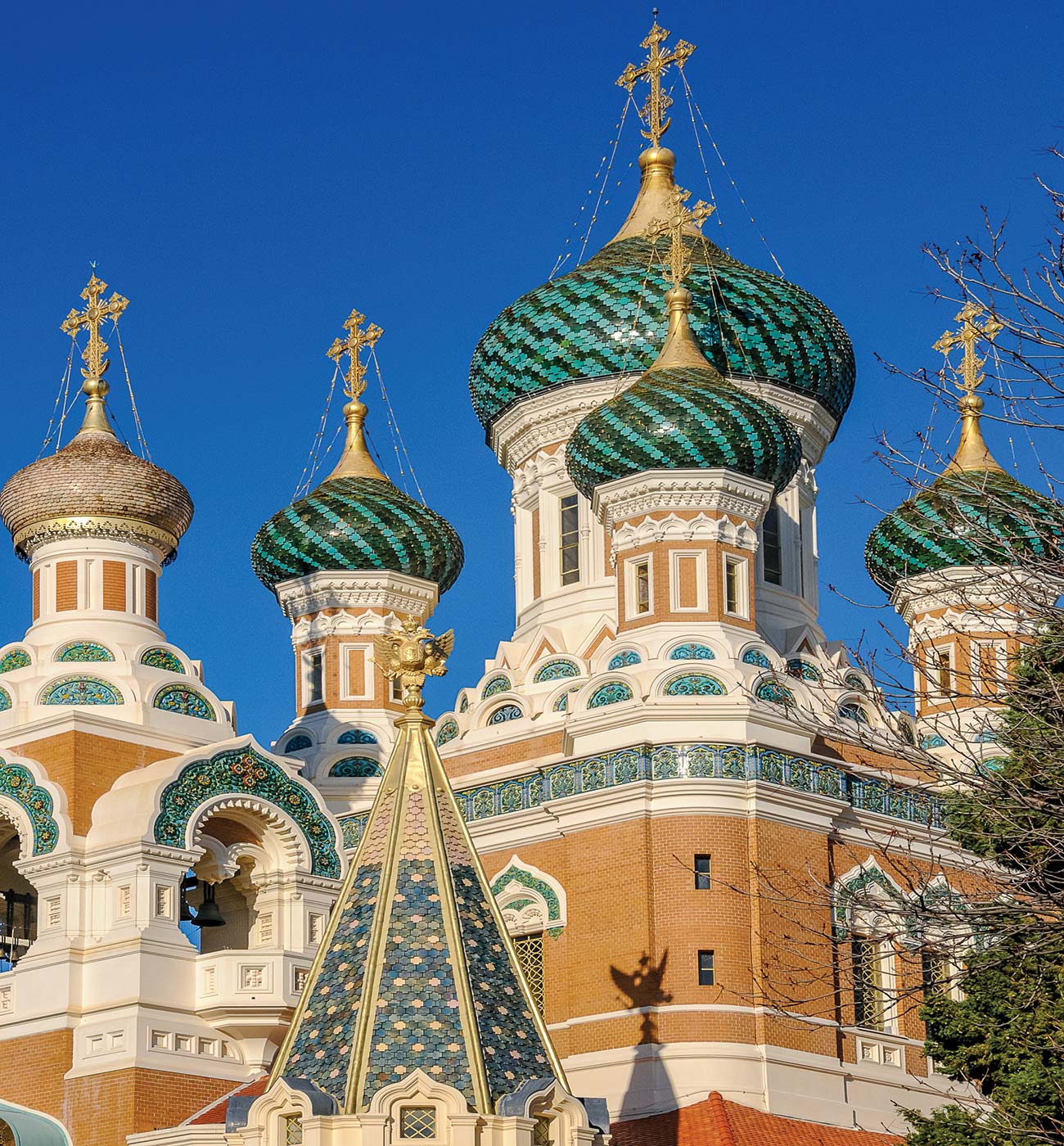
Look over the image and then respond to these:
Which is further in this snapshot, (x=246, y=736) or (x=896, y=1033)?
(x=896, y=1033)

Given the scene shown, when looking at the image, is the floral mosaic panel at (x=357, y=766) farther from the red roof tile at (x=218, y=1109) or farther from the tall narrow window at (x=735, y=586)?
the red roof tile at (x=218, y=1109)

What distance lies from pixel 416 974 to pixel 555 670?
315 inches

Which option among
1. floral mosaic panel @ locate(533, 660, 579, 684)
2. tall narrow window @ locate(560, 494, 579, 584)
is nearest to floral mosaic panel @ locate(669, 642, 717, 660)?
→ floral mosaic panel @ locate(533, 660, 579, 684)

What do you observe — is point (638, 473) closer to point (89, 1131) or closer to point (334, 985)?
point (89, 1131)

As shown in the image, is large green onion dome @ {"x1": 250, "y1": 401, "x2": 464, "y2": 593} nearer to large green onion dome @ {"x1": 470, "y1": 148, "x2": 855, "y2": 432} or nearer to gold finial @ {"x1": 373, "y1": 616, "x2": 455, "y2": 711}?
large green onion dome @ {"x1": 470, "y1": 148, "x2": 855, "y2": 432}

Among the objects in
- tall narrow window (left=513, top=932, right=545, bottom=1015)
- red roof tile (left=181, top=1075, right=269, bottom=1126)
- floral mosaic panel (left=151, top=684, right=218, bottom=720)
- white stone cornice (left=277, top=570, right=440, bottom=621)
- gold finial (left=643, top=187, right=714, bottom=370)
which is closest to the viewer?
red roof tile (left=181, top=1075, right=269, bottom=1126)

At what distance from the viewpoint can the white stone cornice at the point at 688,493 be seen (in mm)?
17859

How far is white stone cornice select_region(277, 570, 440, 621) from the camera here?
2069 centimetres

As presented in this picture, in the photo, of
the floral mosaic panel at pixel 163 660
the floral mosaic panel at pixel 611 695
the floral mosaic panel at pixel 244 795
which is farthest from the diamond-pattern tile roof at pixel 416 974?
the floral mosaic panel at pixel 163 660

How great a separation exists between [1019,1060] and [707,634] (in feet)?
18.1

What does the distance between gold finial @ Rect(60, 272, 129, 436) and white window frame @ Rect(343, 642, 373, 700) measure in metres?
3.28

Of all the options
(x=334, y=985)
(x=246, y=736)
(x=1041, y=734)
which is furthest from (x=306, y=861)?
(x=1041, y=734)

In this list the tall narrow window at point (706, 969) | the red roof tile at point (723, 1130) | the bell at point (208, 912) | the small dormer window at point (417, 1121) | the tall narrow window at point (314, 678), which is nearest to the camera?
the small dormer window at point (417, 1121)

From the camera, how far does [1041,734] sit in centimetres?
930
